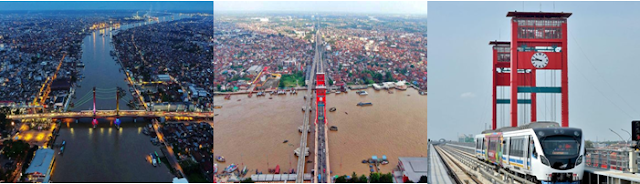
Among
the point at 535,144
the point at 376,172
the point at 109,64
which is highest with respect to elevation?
the point at 109,64

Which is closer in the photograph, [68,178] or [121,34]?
[68,178]

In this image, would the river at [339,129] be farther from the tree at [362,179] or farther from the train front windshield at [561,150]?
the train front windshield at [561,150]

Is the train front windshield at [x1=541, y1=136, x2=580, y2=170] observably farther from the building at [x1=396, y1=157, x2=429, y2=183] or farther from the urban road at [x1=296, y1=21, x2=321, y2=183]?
the urban road at [x1=296, y1=21, x2=321, y2=183]

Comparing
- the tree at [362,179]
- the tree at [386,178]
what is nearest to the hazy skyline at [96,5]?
the tree at [362,179]

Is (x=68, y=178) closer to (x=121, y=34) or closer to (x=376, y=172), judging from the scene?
(x=121, y=34)

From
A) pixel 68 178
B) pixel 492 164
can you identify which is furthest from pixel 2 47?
pixel 492 164

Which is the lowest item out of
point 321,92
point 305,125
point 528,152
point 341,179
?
point 341,179

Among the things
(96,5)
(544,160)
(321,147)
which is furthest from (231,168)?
(544,160)

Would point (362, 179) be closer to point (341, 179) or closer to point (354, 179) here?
point (354, 179)
